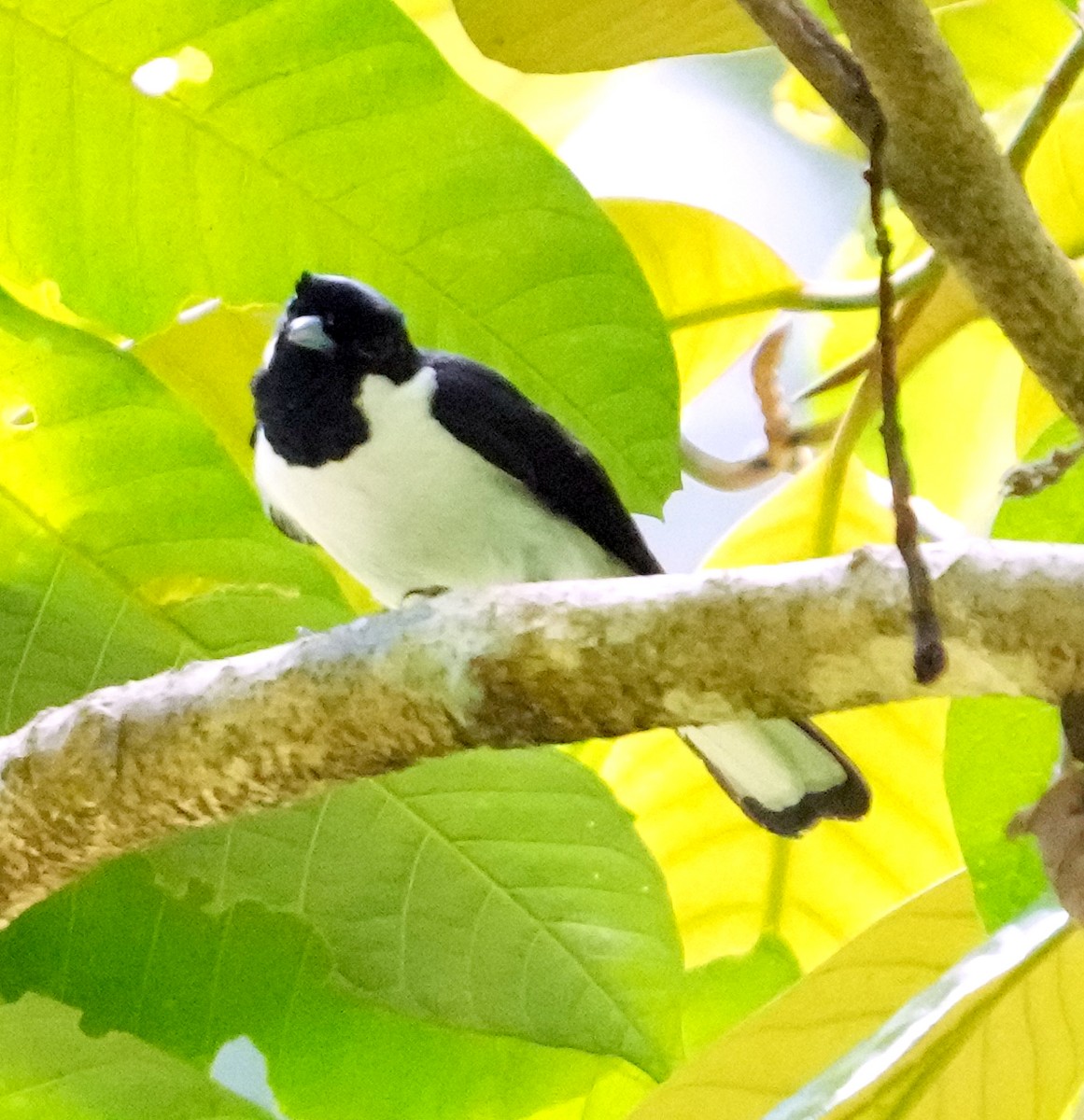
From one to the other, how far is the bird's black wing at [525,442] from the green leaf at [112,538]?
0.69 feet

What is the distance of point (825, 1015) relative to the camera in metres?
1.07

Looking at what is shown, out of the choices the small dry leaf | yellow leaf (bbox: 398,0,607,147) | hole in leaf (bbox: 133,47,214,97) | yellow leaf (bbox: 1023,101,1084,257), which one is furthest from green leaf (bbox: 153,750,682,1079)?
yellow leaf (bbox: 398,0,607,147)

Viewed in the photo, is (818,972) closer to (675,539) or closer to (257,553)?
(257,553)

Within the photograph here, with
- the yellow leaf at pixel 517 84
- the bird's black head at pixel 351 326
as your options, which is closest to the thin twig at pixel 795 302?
the bird's black head at pixel 351 326

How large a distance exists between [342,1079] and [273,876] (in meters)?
0.21

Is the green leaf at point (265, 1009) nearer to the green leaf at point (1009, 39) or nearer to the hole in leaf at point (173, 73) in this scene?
the hole in leaf at point (173, 73)

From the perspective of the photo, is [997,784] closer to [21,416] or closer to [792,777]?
[792,777]

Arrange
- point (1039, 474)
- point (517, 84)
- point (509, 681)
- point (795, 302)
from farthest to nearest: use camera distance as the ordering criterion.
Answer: point (517, 84), point (795, 302), point (1039, 474), point (509, 681)

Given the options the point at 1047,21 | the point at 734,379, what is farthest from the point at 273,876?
the point at 734,379

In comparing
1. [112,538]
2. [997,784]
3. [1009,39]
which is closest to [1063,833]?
[997,784]

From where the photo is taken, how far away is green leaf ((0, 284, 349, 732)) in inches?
41.7

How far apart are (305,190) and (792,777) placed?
1.96ft

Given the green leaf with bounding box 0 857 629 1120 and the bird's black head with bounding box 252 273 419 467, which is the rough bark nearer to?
the bird's black head with bounding box 252 273 419 467

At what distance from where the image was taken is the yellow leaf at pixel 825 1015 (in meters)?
1.01
